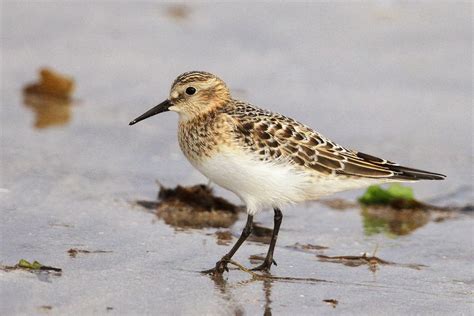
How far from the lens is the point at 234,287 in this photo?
6074 millimetres

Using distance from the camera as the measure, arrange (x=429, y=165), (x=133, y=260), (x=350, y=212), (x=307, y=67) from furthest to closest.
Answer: (x=307, y=67), (x=429, y=165), (x=350, y=212), (x=133, y=260)

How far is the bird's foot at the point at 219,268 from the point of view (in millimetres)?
6316

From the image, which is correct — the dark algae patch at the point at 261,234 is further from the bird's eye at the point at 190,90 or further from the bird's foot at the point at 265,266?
the bird's eye at the point at 190,90

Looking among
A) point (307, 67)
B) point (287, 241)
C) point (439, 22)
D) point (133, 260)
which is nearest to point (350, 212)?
point (287, 241)

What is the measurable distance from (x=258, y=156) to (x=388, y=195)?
2.17 meters

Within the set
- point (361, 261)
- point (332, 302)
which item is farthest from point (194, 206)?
point (332, 302)

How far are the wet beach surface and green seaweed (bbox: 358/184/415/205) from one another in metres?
0.16

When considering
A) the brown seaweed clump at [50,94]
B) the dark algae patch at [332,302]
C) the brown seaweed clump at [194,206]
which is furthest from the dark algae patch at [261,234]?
the brown seaweed clump at [50,94]

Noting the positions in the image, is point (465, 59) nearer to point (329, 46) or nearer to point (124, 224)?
point (329, 46)

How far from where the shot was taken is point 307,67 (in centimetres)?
1155

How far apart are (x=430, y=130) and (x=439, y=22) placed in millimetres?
2797

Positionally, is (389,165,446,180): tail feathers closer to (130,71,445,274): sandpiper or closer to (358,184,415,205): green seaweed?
(130,71,445,274): sandpiper

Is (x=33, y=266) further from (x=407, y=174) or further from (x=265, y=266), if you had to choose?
(x=407, y=174)

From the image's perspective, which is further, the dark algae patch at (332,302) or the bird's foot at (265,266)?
the bird's foot at (265,266)
